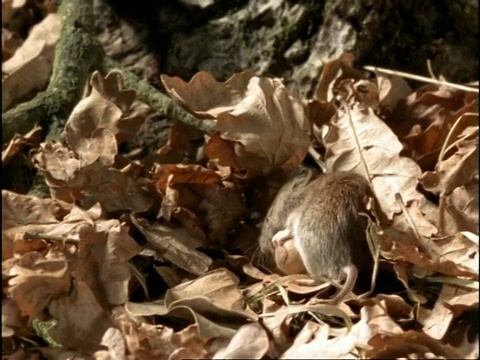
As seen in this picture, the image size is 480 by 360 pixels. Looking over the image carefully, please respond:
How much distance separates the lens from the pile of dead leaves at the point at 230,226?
181cm

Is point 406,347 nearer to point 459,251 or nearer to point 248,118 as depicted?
point 459,251

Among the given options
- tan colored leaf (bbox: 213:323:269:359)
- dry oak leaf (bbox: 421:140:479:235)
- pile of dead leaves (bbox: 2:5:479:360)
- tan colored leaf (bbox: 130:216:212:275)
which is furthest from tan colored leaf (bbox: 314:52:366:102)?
tan colored leaf (bbox: 213:323:269:359)

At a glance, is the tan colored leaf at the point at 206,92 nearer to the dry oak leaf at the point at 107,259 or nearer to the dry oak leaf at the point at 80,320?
the dry oak leaf at the point at 107,259

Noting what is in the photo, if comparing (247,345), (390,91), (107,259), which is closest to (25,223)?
(107,259)

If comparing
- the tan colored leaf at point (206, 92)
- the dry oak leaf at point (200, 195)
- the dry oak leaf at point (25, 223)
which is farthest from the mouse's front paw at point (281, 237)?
the dry oak leaf at point (25, 223)

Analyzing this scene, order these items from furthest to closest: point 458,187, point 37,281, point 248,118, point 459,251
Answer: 1. point 248,118
2. point 458,187
3. point 459,251
4. point 37,281

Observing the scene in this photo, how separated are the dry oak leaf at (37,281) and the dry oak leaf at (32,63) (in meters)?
0.84

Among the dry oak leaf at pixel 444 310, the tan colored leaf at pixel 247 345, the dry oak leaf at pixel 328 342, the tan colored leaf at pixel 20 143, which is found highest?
the tan colored leaf at pixel 20 143

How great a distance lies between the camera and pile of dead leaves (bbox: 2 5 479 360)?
181 centimetres

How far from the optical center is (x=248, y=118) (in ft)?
7.55

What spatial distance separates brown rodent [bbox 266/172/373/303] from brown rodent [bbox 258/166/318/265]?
28mm

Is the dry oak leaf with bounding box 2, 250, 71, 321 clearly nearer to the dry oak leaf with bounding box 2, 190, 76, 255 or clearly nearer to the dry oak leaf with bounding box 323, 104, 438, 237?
the dry oak leaf with bounding box 2, 190, 76, 255

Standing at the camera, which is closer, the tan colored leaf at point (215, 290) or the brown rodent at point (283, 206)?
the tan colored leaf at point (215, 290)

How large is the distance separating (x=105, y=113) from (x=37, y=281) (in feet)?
2.15
